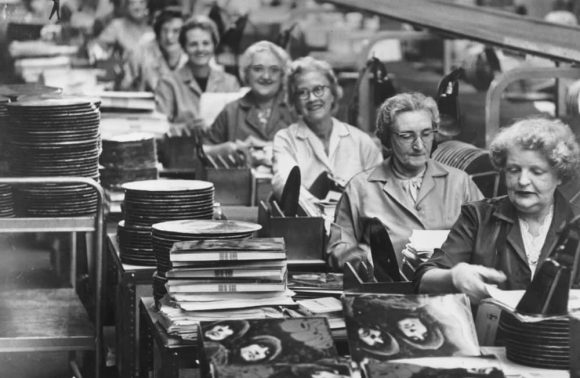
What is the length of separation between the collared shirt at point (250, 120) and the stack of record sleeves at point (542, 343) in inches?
206

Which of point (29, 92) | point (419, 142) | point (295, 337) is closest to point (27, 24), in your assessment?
point (29, 92)

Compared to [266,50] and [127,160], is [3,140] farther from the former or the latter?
[266,50]

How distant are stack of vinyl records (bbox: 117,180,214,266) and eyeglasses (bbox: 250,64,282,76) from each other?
3011 mm

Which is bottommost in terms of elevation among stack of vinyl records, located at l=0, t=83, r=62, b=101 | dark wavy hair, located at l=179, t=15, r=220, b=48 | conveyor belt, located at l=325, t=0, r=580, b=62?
stack of vinyl records, located at l=0, t=83, r=62, b=101

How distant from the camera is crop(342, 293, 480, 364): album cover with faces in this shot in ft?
12.1

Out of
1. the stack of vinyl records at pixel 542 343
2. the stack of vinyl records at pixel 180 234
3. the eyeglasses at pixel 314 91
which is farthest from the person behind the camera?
the eyeglasses at pixel 314 91

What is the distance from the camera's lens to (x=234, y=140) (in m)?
9.12

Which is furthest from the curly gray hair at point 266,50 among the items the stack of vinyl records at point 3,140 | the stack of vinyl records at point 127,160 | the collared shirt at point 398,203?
the collared shirt at point 398,203

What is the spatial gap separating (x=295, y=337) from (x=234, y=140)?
5374mm

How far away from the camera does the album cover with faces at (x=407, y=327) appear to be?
369 centimetres

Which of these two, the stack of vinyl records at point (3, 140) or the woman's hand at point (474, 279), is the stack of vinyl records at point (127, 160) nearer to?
the stack of vinyl records at point (3, 140)

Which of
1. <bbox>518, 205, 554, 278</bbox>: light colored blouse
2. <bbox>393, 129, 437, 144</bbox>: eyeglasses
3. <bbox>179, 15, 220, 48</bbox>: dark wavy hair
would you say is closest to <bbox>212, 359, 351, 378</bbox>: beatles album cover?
<bbox>518, 205, 554, 278</bbox>: light colored blouse

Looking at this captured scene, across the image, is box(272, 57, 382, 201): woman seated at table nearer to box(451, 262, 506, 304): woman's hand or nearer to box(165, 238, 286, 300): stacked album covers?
box(165, 238, 286, 300): stacked album covers

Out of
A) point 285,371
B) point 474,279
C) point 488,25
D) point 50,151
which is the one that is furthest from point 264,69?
point 285,371
